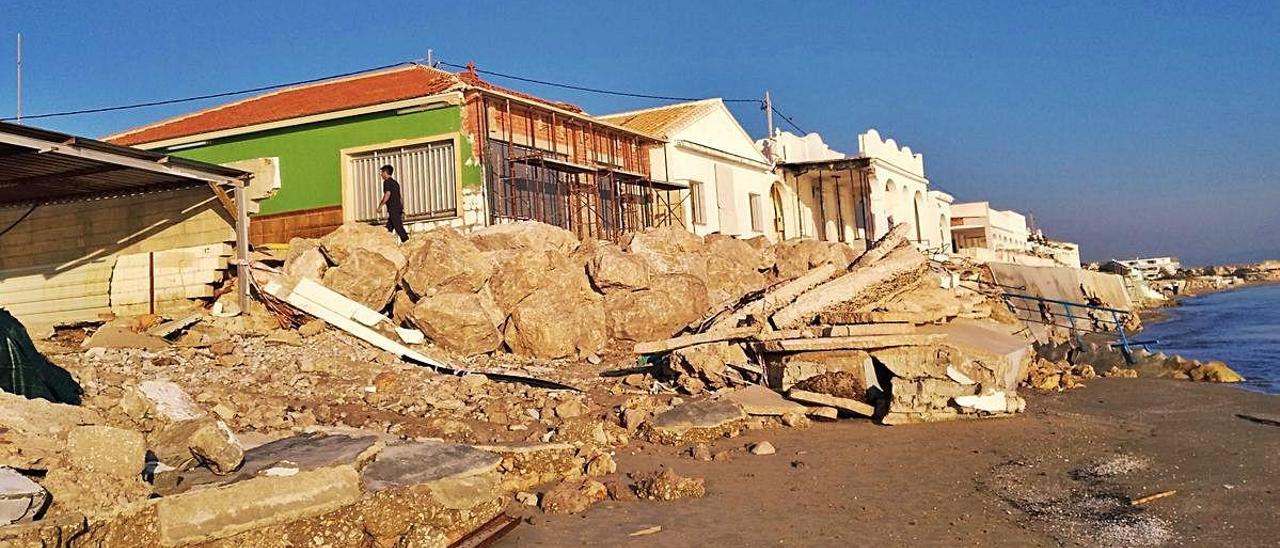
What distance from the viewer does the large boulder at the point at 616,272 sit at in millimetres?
14711

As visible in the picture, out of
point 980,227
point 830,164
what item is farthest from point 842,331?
point 980,227

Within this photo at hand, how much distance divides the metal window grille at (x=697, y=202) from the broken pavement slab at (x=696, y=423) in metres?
15.1

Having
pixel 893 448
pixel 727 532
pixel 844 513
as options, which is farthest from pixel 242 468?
pixel 893 448

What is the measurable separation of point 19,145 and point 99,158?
1174mm

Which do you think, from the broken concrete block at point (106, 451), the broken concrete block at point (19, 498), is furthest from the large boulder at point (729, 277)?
the broken concrete block at point (19, 498)

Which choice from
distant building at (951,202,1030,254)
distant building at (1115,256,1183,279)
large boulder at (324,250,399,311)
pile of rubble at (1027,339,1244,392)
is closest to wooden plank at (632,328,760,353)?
large boulder at (324,250,399,311)

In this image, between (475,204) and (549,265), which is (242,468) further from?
(475,204)

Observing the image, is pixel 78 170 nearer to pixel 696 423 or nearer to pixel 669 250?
pixel 696 423

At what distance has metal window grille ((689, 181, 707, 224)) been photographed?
79.3ft

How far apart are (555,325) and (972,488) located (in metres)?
7.62

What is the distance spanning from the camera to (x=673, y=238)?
Answer: 1734 centimetres

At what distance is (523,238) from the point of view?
1539 cm

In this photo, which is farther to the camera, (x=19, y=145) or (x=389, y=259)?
(x=389, y=259)

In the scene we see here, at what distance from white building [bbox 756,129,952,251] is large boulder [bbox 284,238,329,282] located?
60.2 feet
